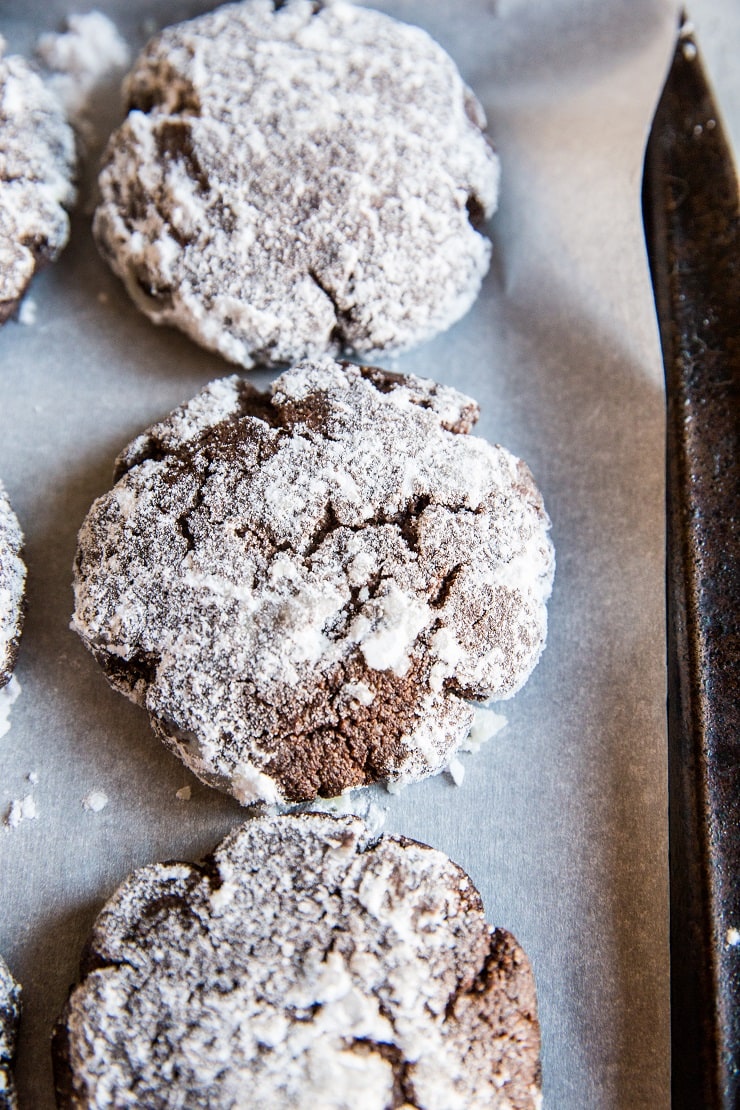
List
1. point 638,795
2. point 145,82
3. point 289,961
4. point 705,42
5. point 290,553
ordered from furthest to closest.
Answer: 1. point 705,42
2. point 145,82
3. point 638,795
4. point 290,553
5. point 289,961

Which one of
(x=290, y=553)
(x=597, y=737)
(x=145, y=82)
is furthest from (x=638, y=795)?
(x=145, y=82)

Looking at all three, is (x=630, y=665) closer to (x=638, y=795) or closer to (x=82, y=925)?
(x=638, y=795)

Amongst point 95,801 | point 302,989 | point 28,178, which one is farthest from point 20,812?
point 28,178

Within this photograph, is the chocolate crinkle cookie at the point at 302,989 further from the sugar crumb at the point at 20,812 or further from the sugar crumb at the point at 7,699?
the sugar crumb at the point at 7,699

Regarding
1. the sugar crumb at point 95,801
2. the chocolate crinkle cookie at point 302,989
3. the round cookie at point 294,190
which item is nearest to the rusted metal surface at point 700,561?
the chocolate crinkle cookie at point 302,989

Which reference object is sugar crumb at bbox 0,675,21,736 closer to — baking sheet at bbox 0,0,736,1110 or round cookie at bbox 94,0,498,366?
baking sheet at bbox 0,0,736,1110

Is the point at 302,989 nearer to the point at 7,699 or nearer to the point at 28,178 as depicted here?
the point at 7,699
